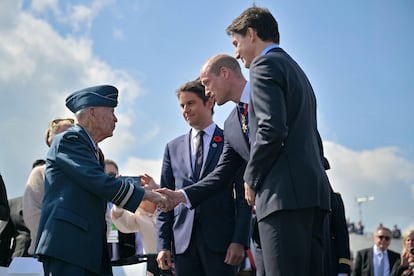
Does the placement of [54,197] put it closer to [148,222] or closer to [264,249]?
[264,249]

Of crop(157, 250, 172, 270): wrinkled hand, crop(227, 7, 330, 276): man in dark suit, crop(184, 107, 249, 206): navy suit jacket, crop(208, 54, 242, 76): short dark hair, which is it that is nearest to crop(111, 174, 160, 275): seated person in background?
crop(157, 250, 172, 270): wrinkled hand

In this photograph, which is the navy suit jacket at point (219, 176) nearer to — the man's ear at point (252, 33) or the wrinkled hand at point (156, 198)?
the wrinkled hand at point (156, 198)

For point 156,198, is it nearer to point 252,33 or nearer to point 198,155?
point 198,155

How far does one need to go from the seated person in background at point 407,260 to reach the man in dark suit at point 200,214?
538 cm

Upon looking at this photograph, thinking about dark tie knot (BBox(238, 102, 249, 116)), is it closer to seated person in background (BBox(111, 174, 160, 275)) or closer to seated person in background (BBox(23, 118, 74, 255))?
seated person in background (BBox(23, 118, 74, 255))

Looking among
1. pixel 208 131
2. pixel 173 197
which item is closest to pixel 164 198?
pixel 173 197

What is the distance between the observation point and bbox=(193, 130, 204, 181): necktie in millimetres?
5348

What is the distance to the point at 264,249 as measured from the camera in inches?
144

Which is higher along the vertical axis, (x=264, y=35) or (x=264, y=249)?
(x=264, y=35)

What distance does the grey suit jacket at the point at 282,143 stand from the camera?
3.59 meters

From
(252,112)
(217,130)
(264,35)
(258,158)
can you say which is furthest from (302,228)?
(217,130)

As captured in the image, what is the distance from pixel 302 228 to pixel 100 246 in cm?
144

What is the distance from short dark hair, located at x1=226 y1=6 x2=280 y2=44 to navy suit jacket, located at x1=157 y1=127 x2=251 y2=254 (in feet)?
4.17

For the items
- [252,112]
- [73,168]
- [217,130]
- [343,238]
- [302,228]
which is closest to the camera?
[302,228]
